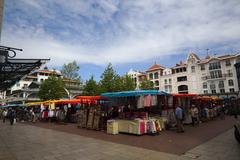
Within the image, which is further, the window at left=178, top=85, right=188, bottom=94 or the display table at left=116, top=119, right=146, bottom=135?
the window at left=178, top=85, right=188, bottom=94

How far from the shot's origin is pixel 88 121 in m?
13.1

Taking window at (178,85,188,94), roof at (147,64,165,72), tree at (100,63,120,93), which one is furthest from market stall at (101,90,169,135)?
roof at (147,64,165,72)

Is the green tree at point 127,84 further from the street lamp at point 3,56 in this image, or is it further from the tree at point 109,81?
the street lamp at point 3,56

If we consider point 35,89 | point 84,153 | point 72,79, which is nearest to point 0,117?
point 72,79

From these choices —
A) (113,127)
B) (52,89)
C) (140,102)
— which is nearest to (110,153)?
(113,127)

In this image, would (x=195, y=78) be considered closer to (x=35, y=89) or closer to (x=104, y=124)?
(x=104, y=124)

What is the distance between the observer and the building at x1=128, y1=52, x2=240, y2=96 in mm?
39969

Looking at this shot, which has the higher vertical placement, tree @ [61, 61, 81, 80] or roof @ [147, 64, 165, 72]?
roof @ [147, 64, 165, 72]

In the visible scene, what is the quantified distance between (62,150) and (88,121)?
6.07 m

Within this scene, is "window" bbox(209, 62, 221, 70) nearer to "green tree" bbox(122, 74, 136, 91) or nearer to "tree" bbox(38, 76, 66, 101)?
"green tree" bbox(122, 74, 136, 91)

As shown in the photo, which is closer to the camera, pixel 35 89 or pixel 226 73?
pixel 226 73

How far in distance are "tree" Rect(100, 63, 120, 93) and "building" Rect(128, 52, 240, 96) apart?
76.5 feet

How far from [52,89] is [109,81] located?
11617 mm

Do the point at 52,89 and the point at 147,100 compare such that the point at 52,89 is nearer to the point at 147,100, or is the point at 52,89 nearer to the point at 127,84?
the point at 127,84
